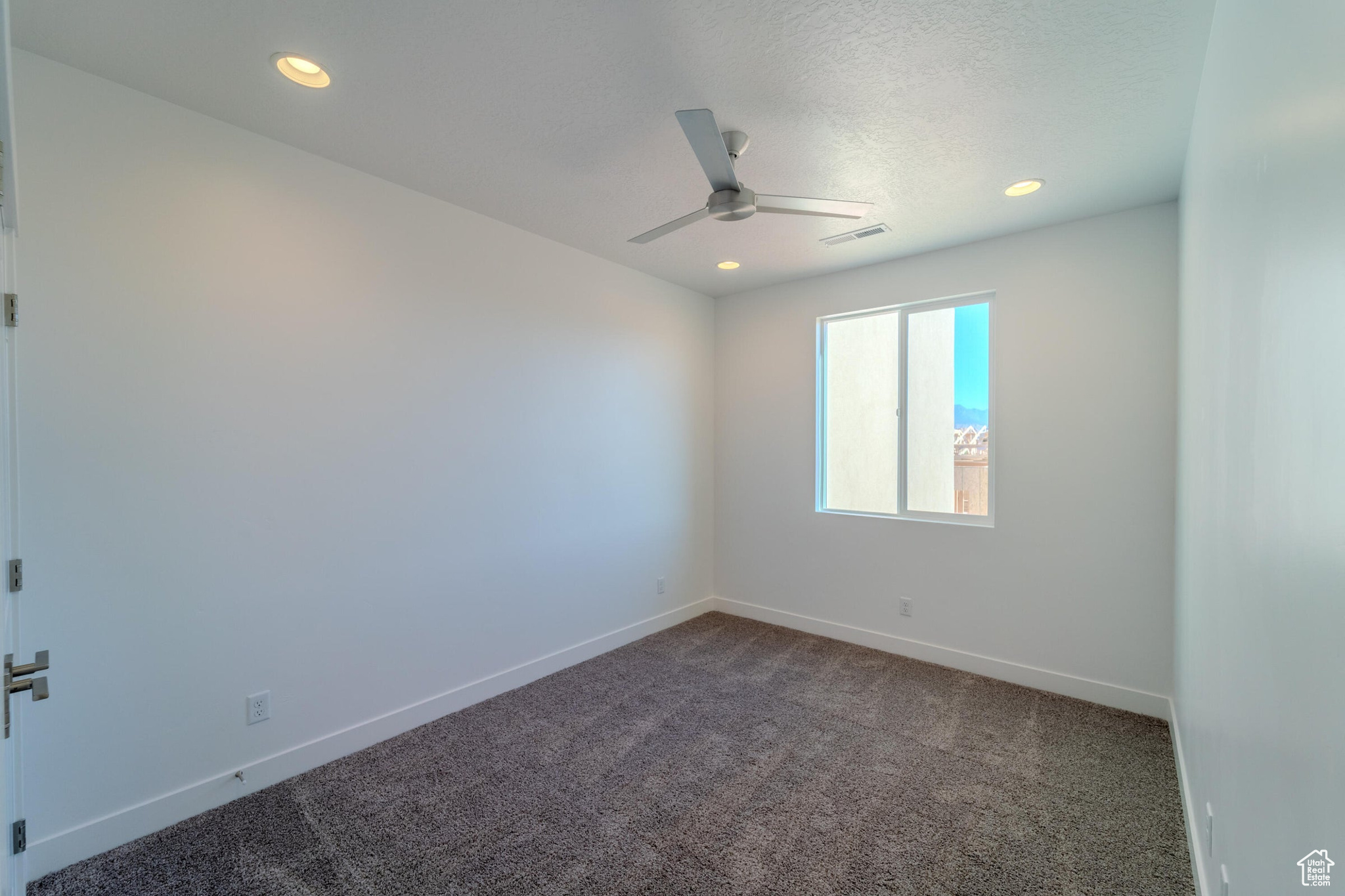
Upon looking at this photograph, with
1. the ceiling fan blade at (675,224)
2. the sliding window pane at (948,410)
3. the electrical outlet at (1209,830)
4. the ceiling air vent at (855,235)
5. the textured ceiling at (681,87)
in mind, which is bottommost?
the electrical outlet at (1209,830)

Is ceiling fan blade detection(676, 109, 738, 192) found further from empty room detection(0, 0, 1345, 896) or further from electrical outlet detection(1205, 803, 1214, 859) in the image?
electrical outlet detection(1205, 803, 1214, 859)

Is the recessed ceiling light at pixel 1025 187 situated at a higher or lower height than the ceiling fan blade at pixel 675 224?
higher

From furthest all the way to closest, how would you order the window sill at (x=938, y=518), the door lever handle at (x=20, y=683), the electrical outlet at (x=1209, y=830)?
1. the window sill at (x=938, y=518)
2. the electrical outlet at (x=1209, y=830)
3. the door lever handle at (x=20, y=683)

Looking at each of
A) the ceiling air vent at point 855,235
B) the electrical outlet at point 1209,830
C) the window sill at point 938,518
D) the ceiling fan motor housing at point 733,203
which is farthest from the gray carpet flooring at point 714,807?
the ceiling air vent at point 855,235

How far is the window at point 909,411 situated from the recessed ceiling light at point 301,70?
3.18 m

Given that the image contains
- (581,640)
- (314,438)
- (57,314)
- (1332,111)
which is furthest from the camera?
(581,640)

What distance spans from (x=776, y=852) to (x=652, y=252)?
3167 mm

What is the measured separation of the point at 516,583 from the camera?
326 centimetres

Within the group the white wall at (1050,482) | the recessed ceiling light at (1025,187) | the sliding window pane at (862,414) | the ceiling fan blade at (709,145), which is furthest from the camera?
the sliding window pane at (862,414)

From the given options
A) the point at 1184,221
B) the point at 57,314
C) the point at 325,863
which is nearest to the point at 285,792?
the point at 325,863

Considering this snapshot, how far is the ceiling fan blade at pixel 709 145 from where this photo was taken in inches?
67.2

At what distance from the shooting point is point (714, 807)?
2184 mm

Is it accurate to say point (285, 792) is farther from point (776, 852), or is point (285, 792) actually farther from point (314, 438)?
point (776, 852)

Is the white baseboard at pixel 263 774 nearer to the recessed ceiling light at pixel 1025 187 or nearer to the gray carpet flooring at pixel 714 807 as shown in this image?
the gray carpet flooring at pixel 714 807
